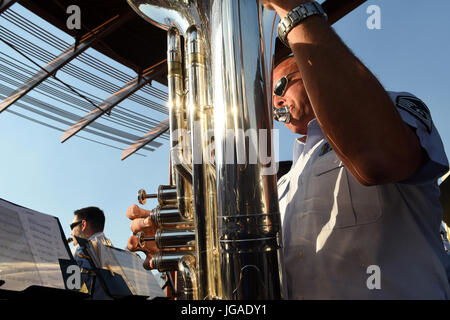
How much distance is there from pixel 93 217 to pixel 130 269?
1.59 m

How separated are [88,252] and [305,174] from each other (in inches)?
31.3

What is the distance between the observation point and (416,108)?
418 millimetres

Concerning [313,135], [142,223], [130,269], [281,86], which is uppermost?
[281,86]

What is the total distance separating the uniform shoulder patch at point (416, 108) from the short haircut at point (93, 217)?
103 inches

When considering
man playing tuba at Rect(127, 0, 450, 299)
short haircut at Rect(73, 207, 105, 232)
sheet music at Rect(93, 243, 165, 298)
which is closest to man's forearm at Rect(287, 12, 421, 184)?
man playing tuba at Rect(127, 0, 450, 299)

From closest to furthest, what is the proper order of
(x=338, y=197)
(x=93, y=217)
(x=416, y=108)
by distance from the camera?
1. (x=416, y=108)
2. (x=338, y=197)
3. (x=93, y=217)

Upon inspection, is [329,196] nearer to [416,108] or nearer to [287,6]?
[416,108]

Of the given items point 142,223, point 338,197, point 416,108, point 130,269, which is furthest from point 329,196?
point 130,269

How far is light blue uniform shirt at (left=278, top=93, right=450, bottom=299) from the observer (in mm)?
476

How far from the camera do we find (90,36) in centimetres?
420

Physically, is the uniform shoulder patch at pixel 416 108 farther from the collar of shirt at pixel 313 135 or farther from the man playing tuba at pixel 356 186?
the collar of shirt at pixel 313 135

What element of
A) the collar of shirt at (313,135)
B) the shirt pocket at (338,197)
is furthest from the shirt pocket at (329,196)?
the collar of shirt at (313,135)

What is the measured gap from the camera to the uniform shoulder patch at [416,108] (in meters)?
0.40
